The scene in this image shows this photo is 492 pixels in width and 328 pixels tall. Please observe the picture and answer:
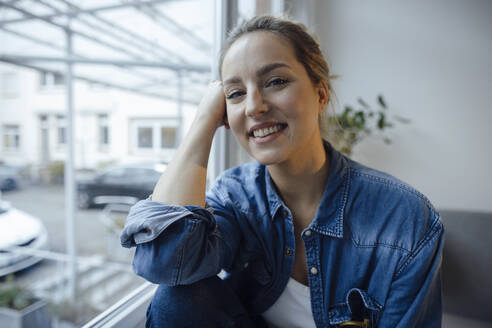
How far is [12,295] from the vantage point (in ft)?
3.52

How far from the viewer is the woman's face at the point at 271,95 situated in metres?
0.76

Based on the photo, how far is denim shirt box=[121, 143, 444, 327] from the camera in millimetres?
719

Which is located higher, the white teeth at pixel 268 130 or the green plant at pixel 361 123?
the green plant at pixel 361 123

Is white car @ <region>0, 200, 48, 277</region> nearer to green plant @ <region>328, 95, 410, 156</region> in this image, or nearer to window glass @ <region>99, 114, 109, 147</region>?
window glass @ <region>99, 114, 109, 147</region>

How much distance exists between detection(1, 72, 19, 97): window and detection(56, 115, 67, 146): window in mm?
392

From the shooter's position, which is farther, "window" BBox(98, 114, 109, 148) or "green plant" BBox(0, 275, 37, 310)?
"window" BBox(98, 114, 109, 148)

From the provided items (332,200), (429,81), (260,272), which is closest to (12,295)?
(260,272)

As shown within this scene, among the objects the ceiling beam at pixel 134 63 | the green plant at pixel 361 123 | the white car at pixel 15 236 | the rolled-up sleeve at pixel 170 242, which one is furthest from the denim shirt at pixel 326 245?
the green plant at pixel 361 123

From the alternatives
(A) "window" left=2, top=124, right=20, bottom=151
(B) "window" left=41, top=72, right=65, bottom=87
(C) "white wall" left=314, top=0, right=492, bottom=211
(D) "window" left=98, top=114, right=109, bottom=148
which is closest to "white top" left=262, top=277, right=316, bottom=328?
(A) "window" left=2, top=124, right=20, bottom=151

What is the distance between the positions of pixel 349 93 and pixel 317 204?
5.38ft

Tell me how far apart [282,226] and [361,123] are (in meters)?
1.46

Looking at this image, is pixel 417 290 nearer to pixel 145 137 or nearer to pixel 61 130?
pixel 145 137

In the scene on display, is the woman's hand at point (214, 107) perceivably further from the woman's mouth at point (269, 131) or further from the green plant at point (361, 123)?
the green plant at point (361, 123)

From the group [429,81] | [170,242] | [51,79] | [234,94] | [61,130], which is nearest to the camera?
[170,242]
